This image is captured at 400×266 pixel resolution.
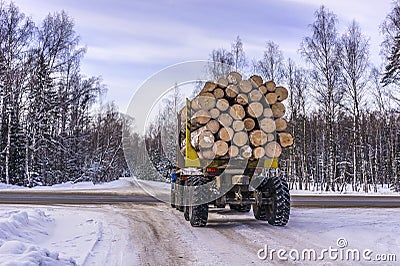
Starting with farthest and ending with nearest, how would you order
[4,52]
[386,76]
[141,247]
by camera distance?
1. [4,52]
2. [386,76]
3. [141,247]

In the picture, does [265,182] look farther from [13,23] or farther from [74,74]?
[74,74]

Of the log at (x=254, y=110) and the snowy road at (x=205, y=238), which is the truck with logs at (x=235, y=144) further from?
the snowy road at (x=205, y=238)

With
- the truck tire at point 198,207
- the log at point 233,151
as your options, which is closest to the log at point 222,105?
the log at point 233,151

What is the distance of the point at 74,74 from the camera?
38.3 meters

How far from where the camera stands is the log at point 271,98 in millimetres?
9617

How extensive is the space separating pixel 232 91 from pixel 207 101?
0.65 meters

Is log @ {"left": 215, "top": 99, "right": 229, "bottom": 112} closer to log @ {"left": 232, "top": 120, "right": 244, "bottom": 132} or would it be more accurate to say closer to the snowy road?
log @ {"left": 232, "top": 120, "right": 244, "bottom": 132}

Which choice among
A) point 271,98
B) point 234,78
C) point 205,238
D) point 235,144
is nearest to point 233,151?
point 235,144

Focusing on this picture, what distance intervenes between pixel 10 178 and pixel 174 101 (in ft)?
75.0

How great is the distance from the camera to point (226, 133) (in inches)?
364

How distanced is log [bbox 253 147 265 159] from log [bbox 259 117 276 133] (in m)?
0.45

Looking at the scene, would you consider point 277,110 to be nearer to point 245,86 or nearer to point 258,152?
point 245,86

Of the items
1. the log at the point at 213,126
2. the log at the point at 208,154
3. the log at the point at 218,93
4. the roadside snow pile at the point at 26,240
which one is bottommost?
the roadside snow pile at the point at 26,240

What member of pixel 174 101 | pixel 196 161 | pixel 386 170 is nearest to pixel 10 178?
pixel 174 101
